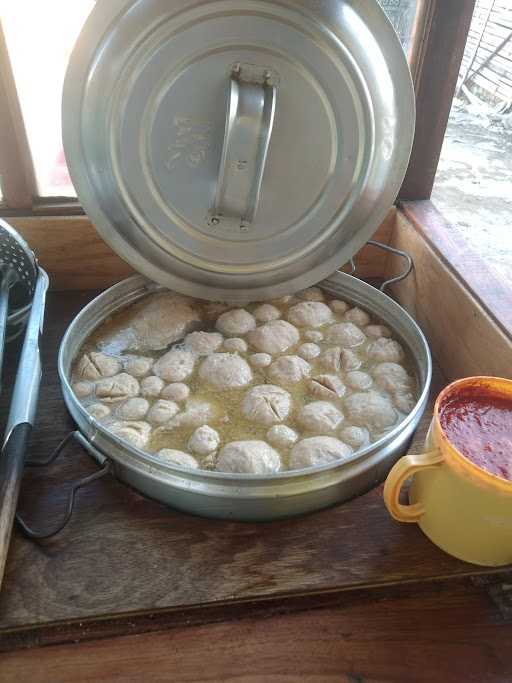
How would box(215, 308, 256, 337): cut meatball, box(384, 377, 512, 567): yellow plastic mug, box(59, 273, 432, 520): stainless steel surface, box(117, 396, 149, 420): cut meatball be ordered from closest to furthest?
box(384, 377, 512, 567): yellow plastic mug, box(59, 273, 432, 520): stainless steel surface, box(117, 396, 149, 420): cut meatball, box(215, 308, 256, 337): cut meatball

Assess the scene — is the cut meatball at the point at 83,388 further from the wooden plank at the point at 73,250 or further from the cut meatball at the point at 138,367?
the wooden plank at the point at 73,250

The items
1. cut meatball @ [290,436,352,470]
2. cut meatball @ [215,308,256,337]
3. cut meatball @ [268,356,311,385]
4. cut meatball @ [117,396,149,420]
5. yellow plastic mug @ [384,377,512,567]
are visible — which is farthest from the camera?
cut meatball @ [215,308,256,337]

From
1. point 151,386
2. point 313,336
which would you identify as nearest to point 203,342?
point 151,386

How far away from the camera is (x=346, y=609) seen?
974 mm

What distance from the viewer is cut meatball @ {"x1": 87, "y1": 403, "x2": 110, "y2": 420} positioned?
1.19 meters

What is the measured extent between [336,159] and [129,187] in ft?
1.53

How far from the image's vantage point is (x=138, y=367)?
1310 millimetres

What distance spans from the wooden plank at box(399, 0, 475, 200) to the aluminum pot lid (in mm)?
343

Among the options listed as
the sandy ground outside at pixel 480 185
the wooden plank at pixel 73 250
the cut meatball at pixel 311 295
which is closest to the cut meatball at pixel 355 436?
the cut meatball at pixel 311 295

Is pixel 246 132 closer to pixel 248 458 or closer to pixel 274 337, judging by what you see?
pixel 274 337

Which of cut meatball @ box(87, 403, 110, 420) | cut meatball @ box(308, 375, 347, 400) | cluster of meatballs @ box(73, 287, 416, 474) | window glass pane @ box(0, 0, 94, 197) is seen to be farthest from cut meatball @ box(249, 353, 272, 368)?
window glass pane @ box(0, 0, 94, 197)

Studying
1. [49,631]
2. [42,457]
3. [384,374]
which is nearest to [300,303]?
[384,374]

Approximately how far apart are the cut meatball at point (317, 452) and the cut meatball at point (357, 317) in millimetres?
420

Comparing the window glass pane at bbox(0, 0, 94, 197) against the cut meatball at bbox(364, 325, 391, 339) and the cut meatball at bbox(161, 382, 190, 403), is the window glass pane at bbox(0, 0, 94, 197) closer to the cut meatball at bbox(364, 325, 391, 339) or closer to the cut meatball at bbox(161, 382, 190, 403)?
the cut meatball at bbox(161, 382, 190, 403)
